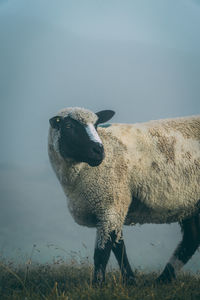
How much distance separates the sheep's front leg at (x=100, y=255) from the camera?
4645mm

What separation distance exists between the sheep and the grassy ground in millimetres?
390

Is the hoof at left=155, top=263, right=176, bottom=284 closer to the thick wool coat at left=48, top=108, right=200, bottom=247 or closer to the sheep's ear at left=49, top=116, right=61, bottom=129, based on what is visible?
the thick wool coat at left=48, top=108, right=200, bottom=247

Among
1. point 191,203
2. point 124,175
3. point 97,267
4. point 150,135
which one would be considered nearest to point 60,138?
point 124,175

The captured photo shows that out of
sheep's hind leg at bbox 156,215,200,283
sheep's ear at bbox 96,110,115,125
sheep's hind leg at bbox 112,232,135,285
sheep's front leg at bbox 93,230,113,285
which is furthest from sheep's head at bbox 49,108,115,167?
sheep's hind leg at bbox 156,215,200,283

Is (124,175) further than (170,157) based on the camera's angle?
No

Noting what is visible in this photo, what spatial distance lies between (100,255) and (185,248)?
1.73 m

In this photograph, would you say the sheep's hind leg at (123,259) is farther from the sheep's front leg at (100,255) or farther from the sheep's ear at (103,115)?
the sheep's ear at (103,115)

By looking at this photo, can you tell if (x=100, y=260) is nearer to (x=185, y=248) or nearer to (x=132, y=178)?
(x=132, y=178)

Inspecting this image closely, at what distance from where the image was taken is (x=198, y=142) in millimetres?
5820

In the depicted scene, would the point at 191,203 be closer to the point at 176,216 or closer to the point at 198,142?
the point at 176,216

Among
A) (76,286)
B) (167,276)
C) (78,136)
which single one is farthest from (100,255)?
(78,136)

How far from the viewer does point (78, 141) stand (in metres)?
4.97

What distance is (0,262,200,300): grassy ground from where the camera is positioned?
3.83 meters

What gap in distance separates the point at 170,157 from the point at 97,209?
1542mm
